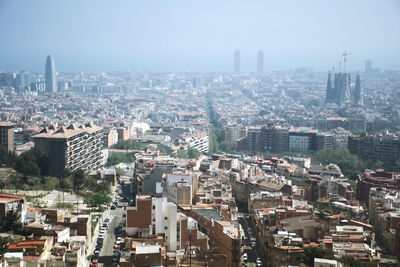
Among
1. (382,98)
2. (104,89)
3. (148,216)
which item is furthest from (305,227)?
(104,89)

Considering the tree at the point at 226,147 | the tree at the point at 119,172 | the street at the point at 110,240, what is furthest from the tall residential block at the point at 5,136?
the tree at the point at 226,147

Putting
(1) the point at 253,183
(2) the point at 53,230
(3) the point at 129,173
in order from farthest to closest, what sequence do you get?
(3) the point at 129,173 < (1) the point at 253,183 < (2) the point at 53,230

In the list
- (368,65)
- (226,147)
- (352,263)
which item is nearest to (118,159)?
(226,147)

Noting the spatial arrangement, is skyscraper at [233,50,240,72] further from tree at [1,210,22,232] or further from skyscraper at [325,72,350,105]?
tree at [1,210,22,232]

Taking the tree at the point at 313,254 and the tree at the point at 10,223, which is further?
the tree at the point at 10,223

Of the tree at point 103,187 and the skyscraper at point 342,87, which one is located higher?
the skyscraper at point 342,87

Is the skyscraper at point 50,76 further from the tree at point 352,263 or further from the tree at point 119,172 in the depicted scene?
the tree at point 352,263

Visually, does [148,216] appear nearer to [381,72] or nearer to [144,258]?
[144,258]
